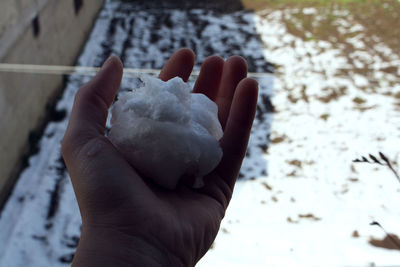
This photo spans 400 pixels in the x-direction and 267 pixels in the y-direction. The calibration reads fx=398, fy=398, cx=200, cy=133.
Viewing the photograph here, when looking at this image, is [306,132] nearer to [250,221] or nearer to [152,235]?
[250,221]

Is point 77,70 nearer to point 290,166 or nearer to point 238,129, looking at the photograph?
point 290,166

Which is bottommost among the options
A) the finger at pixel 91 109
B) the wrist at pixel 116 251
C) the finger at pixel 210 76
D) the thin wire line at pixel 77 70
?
the thin wire line at pixel 77 70

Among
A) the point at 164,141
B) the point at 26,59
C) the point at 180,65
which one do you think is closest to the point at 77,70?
the point at 26,59

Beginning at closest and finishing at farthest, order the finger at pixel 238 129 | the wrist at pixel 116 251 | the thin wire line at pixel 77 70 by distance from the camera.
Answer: the wrist at pixel 116 251, the finger at pixel 238 129, the thin wire line at pixel 77 70

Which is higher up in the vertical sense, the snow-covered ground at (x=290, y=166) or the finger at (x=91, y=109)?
the finger at (x=91, y=109)

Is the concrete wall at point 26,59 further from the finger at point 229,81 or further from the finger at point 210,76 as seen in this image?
the finger at point 229,81

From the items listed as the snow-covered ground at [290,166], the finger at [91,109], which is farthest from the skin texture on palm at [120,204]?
the snow-covered ground at [290,166]
